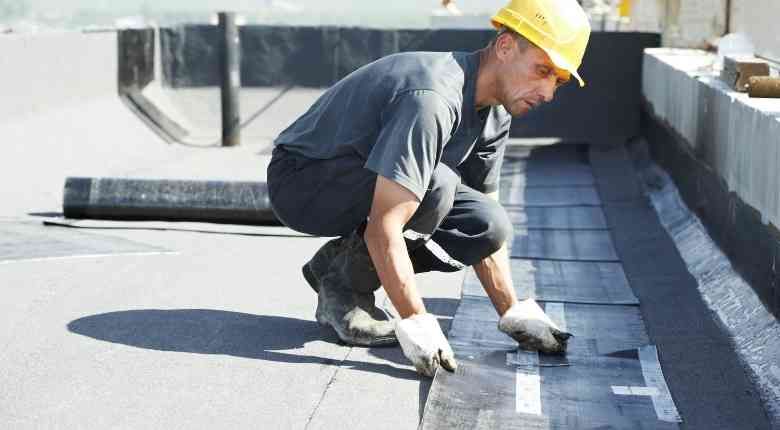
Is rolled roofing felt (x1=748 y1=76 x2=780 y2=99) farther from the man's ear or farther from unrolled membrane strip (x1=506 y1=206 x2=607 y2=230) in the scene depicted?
the man's ear

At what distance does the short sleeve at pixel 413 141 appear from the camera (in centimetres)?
344

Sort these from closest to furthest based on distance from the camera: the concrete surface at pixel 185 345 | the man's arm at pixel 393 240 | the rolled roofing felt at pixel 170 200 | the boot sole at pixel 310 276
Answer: the concrete surface at pixel 185 345, the man's arm at pixel 393 240, the boot sole at pixel 310 276, the rolled roofing felt at pixel 170 200

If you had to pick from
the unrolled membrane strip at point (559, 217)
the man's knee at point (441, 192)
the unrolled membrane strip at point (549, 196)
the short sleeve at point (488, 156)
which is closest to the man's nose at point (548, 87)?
the short sleeve at point (488, 156)

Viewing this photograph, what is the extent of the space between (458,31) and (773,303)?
26.7 ft

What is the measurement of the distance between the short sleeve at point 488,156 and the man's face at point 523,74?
0.29m

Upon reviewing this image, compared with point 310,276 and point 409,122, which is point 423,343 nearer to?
point 409,122

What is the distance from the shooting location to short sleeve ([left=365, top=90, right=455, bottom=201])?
11.3 feet

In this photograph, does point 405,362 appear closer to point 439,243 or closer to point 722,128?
point 439,243

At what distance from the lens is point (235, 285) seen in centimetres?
514

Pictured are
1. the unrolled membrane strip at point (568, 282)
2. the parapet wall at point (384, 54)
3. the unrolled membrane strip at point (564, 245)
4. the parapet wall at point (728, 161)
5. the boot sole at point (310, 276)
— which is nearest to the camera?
the boot sole at point (310, 276)

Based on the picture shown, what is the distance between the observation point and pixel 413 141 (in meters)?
3.46

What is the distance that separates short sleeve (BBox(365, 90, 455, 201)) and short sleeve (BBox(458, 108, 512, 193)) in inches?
20.5

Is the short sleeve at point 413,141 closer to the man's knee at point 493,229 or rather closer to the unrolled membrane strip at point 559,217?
the man's knee at point 493,229

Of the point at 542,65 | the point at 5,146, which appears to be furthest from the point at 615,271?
the point at 5,146
